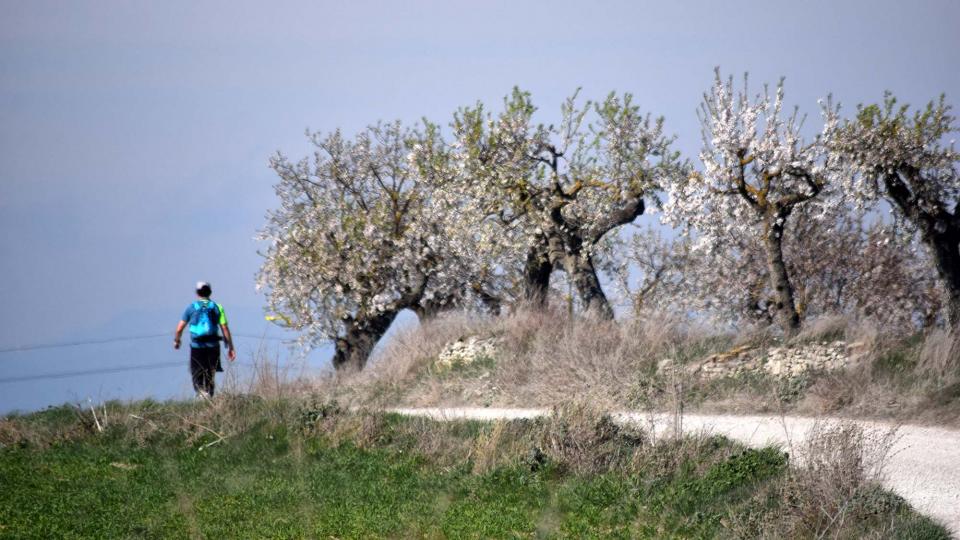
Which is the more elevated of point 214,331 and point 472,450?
point 214,331

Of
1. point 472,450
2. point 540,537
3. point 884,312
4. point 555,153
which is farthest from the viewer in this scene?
point 884,312

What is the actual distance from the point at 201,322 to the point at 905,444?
1155 centimetres

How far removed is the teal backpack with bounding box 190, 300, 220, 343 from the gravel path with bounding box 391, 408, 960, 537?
4496 millimetres

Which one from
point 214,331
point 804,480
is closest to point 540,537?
point 804,480

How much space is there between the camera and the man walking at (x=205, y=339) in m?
18.2

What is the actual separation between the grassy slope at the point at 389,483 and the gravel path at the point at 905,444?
24.7 inches

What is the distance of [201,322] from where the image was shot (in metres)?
18.2

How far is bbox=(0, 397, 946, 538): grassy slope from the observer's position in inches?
422

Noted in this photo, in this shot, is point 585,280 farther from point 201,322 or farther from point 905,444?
point 905,444

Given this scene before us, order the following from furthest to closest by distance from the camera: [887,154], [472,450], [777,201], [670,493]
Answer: [777,201] < [887,154] < [472,450] < [670,493]

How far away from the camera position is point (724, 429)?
1455cm

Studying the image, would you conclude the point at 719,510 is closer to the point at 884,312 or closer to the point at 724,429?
the point at 724,429

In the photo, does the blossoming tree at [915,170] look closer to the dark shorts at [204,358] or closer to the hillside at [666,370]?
the hillside at [666,370]

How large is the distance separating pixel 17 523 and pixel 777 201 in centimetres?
1689
